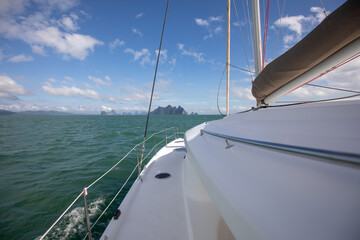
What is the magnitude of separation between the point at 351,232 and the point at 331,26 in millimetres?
1773

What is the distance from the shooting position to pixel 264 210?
70cm

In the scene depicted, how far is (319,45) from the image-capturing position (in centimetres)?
154

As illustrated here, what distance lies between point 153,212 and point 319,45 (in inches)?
107

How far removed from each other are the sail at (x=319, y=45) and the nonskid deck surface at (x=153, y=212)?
2221mm

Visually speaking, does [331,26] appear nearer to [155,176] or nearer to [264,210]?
[264,210]

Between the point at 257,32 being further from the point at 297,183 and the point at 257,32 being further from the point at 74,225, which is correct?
the point at 74,225

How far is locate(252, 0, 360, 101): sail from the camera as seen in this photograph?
1.30 meters

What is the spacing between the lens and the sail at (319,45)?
1296mm

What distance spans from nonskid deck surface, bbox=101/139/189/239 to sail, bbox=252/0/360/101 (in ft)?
7.29

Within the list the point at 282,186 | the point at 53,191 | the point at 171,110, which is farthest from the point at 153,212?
the point at 171,110

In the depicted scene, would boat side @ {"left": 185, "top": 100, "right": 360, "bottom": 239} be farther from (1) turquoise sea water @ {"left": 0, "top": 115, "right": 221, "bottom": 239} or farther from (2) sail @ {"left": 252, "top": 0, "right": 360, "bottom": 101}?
(1) turquoise sea water @ {"left": 0, "top": 115, "right": 221, "bottom": 239}

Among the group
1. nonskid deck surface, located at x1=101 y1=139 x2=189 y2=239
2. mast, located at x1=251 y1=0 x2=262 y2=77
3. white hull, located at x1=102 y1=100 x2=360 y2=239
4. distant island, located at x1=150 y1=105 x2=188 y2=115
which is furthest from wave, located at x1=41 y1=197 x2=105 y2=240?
distant island, located at x1=150 y1=105 x2=188 y2=115

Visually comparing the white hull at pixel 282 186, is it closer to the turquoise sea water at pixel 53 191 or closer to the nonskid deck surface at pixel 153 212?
the nonskid deck surface at pixel 153 212

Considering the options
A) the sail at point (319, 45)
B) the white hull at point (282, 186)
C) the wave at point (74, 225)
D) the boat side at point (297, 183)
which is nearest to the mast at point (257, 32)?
the sail at point (319, 45)
